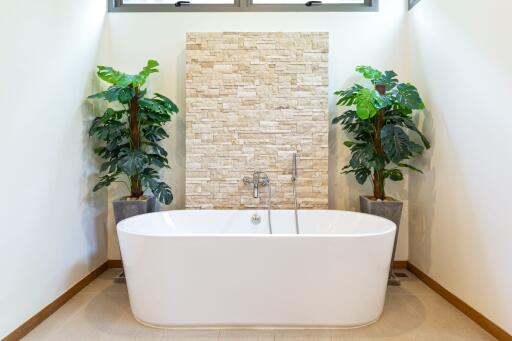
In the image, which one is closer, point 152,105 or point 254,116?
point 152,105

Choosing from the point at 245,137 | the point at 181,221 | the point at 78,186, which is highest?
the point at 245,137

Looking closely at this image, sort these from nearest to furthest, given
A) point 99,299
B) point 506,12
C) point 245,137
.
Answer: point 506,12
point 99,299
point 245,137

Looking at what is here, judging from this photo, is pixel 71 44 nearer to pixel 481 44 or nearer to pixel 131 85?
pixel 131 85

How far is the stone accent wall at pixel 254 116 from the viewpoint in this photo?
2.91 m

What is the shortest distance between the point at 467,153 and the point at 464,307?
103 centimetres

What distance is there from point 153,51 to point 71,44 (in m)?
0.74

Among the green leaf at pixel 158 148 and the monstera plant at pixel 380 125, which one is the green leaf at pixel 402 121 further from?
the green leaf at pixel 158 148

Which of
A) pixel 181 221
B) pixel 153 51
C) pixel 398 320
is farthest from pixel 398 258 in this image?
pixel 153 51

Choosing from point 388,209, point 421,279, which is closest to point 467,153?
point 388,209

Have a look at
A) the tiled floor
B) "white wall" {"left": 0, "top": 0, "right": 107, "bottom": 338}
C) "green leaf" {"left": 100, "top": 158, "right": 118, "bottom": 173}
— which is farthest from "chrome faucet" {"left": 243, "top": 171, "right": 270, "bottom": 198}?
"white wall" {"left": 0, "top": 0, "right": 107, "bottom": 338}

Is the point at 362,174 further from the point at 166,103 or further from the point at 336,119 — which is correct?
the point at 166,103

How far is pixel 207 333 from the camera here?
199 centimetres

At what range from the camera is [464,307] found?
87.4 inches

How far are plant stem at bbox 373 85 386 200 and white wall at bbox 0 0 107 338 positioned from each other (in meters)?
2.39
